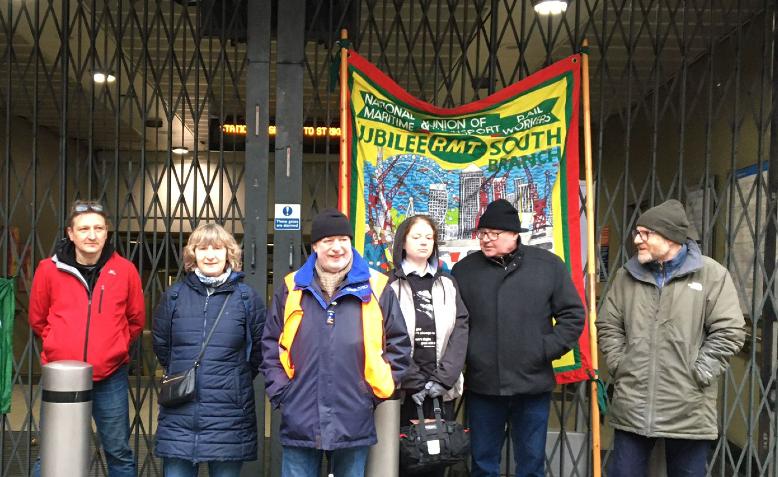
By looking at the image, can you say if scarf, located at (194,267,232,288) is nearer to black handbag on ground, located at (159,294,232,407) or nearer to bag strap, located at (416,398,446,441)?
black handbag on ground, located at (159,294,232,407)

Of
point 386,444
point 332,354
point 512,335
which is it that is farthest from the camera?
point 512,335

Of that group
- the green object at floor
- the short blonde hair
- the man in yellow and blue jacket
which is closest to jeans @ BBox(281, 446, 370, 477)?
the man in yellow and blue jacket

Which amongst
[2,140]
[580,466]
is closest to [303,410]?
[580,466]

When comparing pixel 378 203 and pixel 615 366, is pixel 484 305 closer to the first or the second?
pixel 615 366

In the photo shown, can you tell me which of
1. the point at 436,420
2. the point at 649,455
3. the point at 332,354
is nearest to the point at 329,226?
the point at 332,354

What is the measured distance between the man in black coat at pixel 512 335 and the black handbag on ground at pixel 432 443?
296mm

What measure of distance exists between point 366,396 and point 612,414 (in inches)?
53.2

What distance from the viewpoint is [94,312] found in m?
3.65

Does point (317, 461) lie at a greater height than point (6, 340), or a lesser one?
lesser

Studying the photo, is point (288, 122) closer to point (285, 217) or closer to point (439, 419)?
point (285, 217)

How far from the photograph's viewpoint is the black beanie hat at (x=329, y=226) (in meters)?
3.24

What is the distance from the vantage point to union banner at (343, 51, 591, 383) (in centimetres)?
423

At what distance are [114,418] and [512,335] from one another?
2234 millimetres

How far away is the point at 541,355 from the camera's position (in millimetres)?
3562
